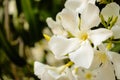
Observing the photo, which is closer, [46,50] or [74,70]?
[74,70]

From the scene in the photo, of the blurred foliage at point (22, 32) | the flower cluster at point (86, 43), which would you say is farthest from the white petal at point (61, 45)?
the blurred foliage at point (22, 32)

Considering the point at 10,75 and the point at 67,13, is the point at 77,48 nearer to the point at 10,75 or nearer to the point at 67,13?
the point at 67,13

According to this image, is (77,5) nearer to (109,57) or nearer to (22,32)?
(109,57)

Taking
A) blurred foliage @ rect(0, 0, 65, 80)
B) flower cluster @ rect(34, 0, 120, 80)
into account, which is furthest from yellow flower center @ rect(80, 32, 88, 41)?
blurred foliage @ rect(0, 0, 65, 80)

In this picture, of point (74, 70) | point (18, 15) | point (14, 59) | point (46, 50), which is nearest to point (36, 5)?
point (18, 15)

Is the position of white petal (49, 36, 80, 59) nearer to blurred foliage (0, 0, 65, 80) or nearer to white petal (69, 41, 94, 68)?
white petal (69, 41, 94, 68)

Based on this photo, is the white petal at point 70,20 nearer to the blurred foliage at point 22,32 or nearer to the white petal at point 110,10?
the white petal at point 110,10
